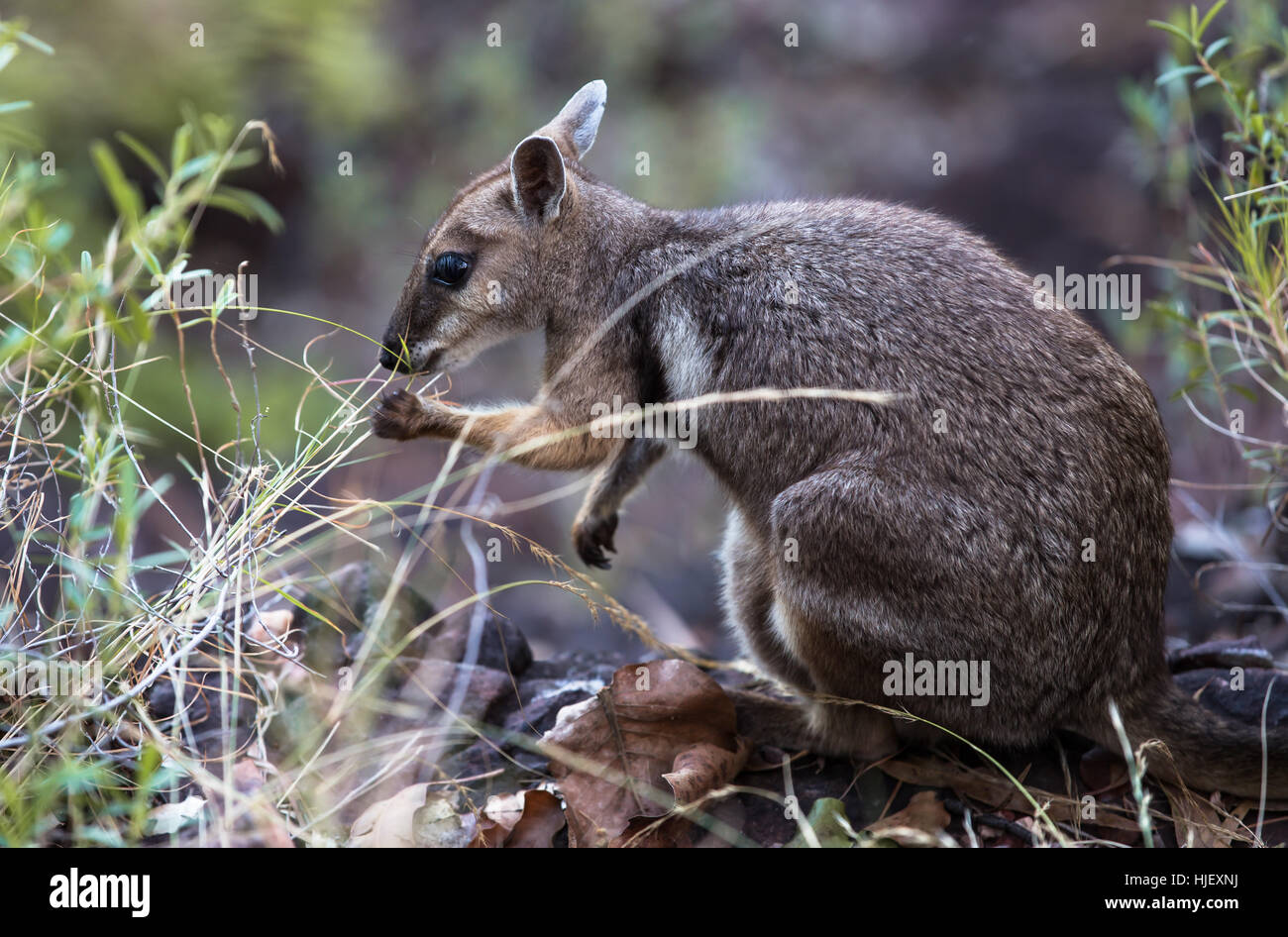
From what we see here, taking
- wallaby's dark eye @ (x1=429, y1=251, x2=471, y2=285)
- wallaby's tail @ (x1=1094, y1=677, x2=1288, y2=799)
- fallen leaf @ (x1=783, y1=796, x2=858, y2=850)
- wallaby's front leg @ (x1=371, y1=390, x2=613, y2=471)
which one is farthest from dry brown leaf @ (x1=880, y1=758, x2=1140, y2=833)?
wallaby's dark eye @ (x1=429, y1=251, x2=471, y2=285)

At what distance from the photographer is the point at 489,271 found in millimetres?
4711

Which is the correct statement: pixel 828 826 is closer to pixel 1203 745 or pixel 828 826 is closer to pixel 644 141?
pixel 1203 745

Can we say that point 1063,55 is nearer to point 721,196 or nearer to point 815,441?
point 721,196

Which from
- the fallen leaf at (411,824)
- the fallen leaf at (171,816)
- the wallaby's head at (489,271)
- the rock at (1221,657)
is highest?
the wallaby's head at (489,271)

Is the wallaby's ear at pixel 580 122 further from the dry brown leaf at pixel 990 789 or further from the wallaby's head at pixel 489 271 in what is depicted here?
the dry brown leaf at pixel 990 789

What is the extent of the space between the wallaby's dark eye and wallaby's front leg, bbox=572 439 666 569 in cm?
110

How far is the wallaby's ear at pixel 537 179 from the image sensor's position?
4.54 meters

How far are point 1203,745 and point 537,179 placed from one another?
339cm

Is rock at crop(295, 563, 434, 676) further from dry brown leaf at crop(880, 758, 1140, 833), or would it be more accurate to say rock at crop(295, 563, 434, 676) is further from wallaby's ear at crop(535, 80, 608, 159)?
wallaby's ear at crop(535, 80, 608, 159)

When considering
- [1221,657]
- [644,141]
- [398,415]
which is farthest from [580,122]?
[644,141]

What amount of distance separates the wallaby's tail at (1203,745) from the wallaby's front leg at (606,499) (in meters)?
2.31

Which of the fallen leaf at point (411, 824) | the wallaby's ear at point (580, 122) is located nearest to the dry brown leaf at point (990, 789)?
the fallen leaf at point (411, 824)

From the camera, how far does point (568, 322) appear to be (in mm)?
4664

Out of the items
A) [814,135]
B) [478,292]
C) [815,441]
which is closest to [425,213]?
[814,135]
